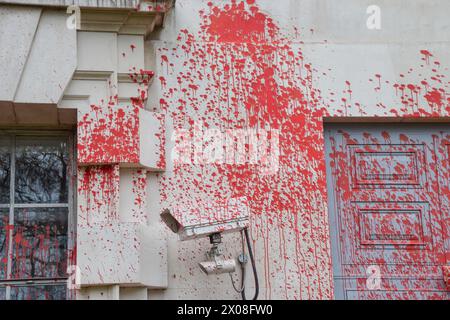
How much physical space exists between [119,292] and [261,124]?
1.20 metres

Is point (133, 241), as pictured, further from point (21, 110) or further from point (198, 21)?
point (198, 21)

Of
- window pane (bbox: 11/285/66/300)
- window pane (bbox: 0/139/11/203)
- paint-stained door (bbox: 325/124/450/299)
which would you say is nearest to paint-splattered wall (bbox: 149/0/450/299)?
paint-stained door (bbox: 325/124/450/299)

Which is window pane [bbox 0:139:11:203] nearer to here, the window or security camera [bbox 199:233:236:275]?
the window

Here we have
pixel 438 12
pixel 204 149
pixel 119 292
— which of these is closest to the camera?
pixel 119 292

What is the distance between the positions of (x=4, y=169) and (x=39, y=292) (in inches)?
27.6

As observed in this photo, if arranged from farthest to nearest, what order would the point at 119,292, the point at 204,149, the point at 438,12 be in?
the point at 438,12
the point at 204,149
the point at 119,292

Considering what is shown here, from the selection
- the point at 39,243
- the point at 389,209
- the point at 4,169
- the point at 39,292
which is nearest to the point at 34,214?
the point at 39,243

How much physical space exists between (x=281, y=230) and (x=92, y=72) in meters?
1.30

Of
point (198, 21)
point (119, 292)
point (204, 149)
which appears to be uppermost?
point (198, 21)

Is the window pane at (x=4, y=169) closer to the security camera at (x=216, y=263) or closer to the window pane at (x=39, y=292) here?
the window pane at (x=39, y=292)

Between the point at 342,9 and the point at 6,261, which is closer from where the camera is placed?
the point at 6,261

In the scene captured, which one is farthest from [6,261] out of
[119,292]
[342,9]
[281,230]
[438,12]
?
[438,12]

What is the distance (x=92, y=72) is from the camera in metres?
5.18

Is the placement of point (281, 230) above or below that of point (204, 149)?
below
